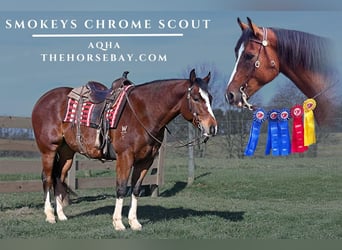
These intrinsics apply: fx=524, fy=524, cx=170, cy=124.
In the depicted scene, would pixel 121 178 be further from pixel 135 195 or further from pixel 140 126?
pixel 140 126

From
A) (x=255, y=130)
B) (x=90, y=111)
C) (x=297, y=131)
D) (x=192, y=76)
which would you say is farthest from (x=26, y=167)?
(x=297, y=131)

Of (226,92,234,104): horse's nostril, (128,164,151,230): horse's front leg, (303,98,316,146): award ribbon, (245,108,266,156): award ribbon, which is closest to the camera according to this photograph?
(226,92,234,104): horse's nostril

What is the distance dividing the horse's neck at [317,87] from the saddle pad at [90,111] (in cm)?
221

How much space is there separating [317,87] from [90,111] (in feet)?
9.05

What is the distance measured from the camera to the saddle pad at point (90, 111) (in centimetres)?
559

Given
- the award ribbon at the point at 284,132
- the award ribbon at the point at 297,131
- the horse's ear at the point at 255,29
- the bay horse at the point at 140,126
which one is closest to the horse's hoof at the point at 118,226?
the bay horse at the point at 140,126

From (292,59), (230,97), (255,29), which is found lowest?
(230,97)

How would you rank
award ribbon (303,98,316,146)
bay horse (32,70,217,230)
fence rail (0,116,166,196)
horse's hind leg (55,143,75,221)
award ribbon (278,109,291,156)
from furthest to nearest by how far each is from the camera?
fence rail (0,116,166,196), horse's hind leg (55,143,75,221), bay horse (32,70,217,230), award ribbon (278,109,291,156), award ribbon (303,98,316,146)

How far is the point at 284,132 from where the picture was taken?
498cm

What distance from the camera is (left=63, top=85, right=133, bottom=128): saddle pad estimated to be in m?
5.59

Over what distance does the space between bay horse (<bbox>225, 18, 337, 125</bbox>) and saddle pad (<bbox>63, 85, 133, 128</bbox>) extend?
6.60 ft

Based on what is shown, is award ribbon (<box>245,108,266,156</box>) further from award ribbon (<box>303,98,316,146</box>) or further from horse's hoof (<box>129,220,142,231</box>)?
horse's hoof (<box>129,220,142,231</box>)

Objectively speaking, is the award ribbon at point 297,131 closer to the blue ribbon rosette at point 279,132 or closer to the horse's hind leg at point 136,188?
the blue ribbon rosette at point 279,132

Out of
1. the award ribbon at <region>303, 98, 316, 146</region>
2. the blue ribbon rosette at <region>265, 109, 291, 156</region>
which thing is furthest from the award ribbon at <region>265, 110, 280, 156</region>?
the award ribbon at <region>303, 98, 316, 146</region>
